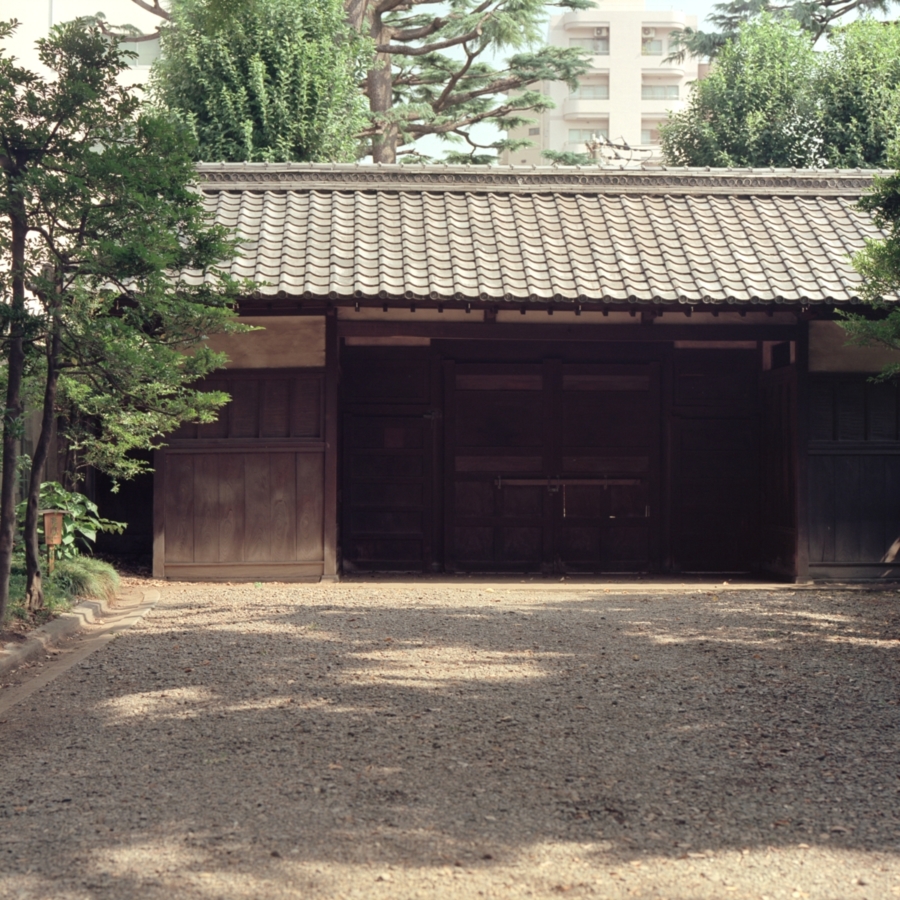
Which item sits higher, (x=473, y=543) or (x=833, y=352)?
(x=833, y=352)

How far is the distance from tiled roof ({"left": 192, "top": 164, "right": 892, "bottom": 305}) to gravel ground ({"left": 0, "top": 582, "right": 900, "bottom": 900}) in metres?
3.51

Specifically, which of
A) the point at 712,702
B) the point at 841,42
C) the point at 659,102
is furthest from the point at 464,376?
the point at 659,102

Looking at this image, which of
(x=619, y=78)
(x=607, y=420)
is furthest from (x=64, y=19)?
(x=619, y=78)

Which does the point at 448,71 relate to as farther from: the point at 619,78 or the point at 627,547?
the point at 619,78

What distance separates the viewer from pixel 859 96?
23.3m

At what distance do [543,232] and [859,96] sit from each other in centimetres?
1526

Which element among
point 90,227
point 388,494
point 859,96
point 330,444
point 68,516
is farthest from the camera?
point 859,96

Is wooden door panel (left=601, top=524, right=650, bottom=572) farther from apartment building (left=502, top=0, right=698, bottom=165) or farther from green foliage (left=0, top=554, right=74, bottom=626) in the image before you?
apartment building (left=502, top=0, right=698, bottom=165)

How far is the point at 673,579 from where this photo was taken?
11.3m

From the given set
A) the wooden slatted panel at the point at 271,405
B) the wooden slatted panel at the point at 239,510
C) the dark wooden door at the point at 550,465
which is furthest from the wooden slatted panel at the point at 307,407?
the dark wooden door at the point at 550,465

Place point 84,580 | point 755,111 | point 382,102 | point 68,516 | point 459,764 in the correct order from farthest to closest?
1. point 382,102
2. point 755,111
3. point 68,516
4. point 84,580
5. point 459,764

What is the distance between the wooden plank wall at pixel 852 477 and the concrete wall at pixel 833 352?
0.10 meters

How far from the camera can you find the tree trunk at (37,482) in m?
7.28

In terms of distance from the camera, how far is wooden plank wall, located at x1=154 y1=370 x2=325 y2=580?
10.5m
